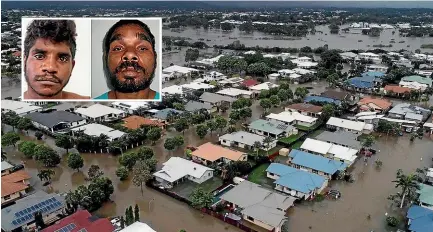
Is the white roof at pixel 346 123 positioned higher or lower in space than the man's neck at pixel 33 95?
lower

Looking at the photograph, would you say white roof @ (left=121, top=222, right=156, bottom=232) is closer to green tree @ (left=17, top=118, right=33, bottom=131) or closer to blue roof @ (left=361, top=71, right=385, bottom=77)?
green tree @ (left=17, top=118, right=33, bottom=131)

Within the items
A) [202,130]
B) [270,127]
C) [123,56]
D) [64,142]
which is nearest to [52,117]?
[64,142]

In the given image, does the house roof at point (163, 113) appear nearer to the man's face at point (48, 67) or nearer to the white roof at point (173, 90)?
the white roof at point (173, 90)

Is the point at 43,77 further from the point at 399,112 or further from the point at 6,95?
the point at 6,95

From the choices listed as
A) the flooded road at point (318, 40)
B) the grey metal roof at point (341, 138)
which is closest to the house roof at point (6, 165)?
the grey metal roof at point (341, 138)

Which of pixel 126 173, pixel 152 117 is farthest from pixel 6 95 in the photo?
pixel 126 173

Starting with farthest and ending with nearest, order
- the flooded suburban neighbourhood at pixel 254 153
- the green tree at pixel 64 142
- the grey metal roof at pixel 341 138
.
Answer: the grey metal roof at pixel 341 138 < the green tree at pixel 64 142 < the flooded suburban neighbourhood at pixel 254 153

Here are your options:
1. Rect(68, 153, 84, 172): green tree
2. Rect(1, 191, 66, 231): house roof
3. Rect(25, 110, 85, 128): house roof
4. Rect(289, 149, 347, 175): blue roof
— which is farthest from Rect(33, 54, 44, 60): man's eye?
Rect(25, 110, 85, 128): house roof

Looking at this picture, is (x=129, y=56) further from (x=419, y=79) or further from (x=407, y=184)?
(x=419, y=79)
